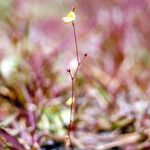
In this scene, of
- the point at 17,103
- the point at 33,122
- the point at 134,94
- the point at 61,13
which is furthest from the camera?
the point at 61,13

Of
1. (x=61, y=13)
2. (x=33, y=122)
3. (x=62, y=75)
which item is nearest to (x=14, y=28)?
(x=62, y=75)

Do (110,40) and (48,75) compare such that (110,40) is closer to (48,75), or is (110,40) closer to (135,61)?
(135,61)

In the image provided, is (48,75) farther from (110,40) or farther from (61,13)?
(61,13)

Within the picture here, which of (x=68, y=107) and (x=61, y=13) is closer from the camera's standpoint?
(x=68, y=107)

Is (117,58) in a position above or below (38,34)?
below

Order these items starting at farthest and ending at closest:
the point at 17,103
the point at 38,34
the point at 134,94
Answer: the point at 38,34 < the point at 134,94 < the point at 17,103

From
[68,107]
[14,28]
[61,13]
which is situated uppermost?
[61,13]
